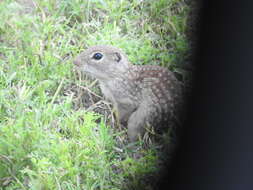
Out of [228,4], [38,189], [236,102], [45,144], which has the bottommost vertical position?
[38,189]

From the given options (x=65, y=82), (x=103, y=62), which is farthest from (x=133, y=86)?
(x=65, y=82)

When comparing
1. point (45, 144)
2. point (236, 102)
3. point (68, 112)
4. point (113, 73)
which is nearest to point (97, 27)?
point (113, 73)

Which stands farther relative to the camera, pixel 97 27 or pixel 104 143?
pixel 97 27

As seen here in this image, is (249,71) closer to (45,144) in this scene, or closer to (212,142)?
(212,142)

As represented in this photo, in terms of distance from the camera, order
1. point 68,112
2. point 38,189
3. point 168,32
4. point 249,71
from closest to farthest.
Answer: point 249,71, point 38,189, point 68,112, point 168,32

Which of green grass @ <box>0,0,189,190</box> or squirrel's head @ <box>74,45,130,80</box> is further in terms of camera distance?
squirrel's head @ <box>74,45,130,80</box>

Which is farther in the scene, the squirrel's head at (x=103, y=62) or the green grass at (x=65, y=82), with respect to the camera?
the squirrel's head at (x=103, y=62)
